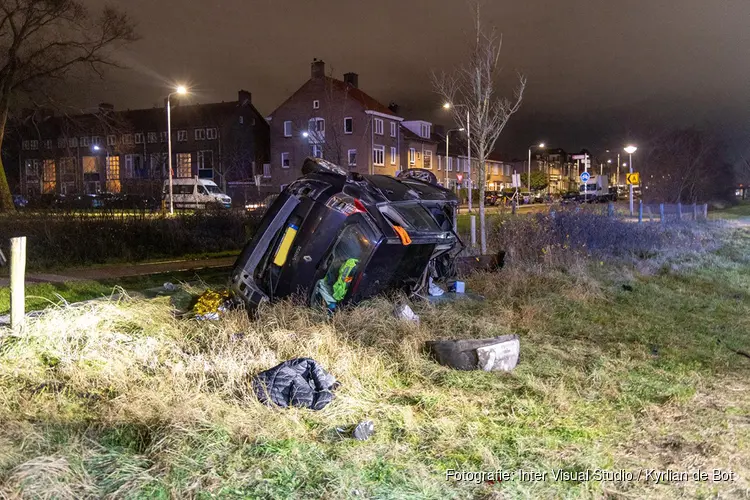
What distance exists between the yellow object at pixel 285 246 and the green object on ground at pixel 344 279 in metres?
0.65

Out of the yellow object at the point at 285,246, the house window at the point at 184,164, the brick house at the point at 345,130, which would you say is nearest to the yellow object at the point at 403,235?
the yellow object at the point at 285,246

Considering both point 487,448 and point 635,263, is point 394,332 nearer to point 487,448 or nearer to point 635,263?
point 487,448

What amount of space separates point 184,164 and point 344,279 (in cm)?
5729

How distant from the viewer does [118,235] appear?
560 inches

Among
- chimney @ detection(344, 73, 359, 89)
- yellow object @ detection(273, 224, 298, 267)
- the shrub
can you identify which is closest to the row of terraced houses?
chimney @ detection(344, 73, 359, 89)

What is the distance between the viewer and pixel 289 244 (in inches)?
259

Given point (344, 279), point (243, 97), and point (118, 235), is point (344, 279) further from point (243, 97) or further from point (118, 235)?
point (243, 97)

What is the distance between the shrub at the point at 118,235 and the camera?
42.1 feet

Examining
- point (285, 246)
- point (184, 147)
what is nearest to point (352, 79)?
point (184, 147)

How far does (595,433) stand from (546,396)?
664mm

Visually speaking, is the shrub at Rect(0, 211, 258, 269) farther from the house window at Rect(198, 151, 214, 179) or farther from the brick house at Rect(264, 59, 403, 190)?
the house window at Rect(198, 151, 214, 179)

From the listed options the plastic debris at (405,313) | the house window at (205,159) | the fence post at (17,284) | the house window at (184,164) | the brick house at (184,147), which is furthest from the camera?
the house window at (184,164)

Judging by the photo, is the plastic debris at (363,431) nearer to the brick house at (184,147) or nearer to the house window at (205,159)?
the brick house at (184,147)

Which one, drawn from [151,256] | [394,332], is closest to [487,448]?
[394,332]
